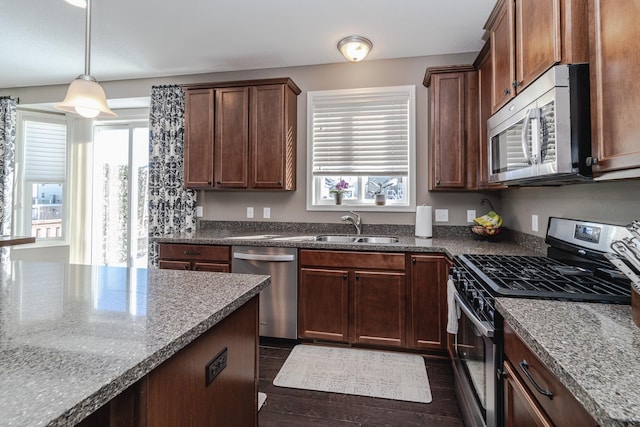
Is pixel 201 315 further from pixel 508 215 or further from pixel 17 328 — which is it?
pixel 508 215

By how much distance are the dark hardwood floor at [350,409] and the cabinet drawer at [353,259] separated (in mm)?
847

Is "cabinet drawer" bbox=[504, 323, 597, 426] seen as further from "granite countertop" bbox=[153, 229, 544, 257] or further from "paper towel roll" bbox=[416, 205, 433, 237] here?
"paper towel roll" bbox=[416, 205, 433, 237]

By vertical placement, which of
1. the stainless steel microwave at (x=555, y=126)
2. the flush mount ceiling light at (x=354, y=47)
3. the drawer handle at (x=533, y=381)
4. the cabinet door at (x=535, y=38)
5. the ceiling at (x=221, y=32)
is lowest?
the drawer handle at (x=533, y=381)

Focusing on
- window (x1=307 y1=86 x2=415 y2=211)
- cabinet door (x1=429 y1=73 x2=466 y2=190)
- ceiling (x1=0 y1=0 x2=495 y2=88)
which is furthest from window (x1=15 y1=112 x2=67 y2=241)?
cabinet door (x1=429 y1=73 x2=466 y2=190)

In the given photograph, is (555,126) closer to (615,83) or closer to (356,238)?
(615,83)

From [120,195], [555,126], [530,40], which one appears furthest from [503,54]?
[120,195]

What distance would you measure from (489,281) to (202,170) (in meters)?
2.75

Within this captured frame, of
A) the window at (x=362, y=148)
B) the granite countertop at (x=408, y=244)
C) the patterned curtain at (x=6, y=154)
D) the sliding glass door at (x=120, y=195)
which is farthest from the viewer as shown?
the sliding glass door at (x=120, y=195)

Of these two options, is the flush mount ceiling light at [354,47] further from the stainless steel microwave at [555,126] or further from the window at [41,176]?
the window at [41,176]

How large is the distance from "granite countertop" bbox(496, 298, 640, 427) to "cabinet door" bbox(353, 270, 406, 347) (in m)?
1.32

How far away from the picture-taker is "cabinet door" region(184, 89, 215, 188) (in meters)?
3.18

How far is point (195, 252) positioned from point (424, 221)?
205 centimetres

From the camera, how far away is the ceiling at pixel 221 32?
7.87 ft

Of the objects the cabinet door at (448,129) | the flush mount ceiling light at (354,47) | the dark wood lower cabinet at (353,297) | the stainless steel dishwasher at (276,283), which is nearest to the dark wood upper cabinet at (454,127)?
the cabinet door at (448,129)
